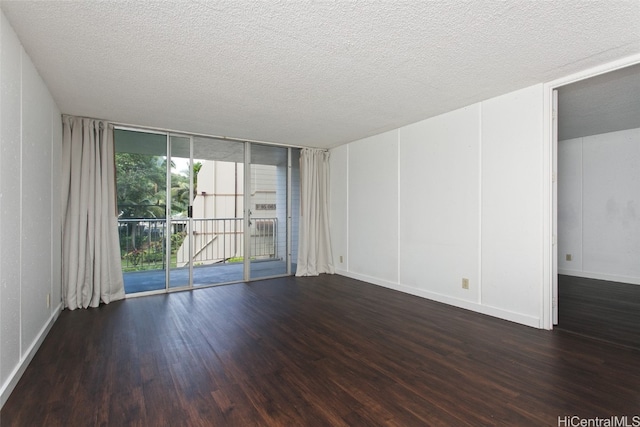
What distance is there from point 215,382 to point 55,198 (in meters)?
2.90

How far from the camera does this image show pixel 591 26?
1980 mm

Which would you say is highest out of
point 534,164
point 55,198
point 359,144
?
point 359,144

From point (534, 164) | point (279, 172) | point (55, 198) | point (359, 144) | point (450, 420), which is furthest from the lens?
point (279, 172)

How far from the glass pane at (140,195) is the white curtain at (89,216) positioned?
0.22 m

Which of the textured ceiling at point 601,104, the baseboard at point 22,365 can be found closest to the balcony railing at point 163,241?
the baseboard at point 22,365

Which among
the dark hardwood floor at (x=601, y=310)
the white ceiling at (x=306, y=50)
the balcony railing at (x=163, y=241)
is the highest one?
the white ceiling at (x=306, y=50)

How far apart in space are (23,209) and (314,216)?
3.91m

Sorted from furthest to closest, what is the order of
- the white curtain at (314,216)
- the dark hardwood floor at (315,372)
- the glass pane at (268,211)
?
the white curtain at (314,216)
the glass pane at (268,211)
the dark hardwood floor at (315,372)

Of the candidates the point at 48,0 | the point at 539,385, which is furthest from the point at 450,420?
the point at 48,0

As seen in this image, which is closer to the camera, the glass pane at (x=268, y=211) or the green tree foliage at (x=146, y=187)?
the green tree foliage at (x=146, y=187)

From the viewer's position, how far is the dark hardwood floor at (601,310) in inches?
109

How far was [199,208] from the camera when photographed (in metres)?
5.37

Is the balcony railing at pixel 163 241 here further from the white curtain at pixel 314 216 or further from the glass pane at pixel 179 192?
the white curtain at pixel 314 216

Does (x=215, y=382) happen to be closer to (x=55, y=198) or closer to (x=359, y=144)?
(x=55, y=198)
